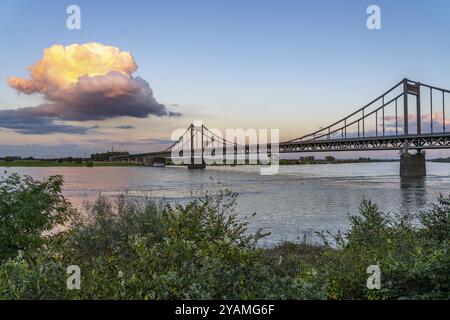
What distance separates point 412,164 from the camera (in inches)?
3091

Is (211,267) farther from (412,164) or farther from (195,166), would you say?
(195,166)

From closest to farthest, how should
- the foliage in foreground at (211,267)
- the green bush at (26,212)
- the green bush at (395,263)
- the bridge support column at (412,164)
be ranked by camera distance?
the foliage in foreground at (211,267) → the green bush at (395,263) → the green bush at (26,212) → the bridge support column at (412,164)

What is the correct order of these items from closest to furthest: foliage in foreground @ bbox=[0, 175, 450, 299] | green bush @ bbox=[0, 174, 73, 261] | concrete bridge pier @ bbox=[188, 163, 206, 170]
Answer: foliage in foreground @ bbox=[0, 175, 450, 299]
green bush @ bbox=[0, 174, 73, 261]
concrete bridge pier @ bbox=[188, 163, 206, 170]

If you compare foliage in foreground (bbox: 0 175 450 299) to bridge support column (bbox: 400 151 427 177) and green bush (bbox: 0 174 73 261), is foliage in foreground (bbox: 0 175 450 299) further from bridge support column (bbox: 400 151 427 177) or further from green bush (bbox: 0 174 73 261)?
bridge support column (bbox: 400 151 427 177)

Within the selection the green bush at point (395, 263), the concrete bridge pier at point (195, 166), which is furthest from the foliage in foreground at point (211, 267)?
the concrete bridge pier at point (195, 166)

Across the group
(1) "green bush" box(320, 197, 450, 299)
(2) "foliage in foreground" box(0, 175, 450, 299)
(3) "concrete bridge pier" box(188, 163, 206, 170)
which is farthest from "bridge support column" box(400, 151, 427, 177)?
(1) "green bush" box(320, 197, 450, 299)

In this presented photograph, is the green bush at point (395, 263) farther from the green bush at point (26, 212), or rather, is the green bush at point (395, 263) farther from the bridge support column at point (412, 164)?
the bridge support column at point (412, 164)

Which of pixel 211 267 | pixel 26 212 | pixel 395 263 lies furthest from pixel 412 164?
pixel 211 267

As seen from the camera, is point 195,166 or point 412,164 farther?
point 195,166

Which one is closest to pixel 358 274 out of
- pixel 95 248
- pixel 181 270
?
pixel 181 270

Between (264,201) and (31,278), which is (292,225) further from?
(31,278)

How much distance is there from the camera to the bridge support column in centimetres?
7788

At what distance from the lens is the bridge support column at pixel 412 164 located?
7788cm
